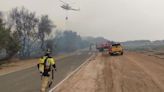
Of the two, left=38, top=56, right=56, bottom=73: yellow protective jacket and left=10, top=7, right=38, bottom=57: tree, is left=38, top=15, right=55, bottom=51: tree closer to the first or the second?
left=10, top=7, right=38, bottom=57: tree

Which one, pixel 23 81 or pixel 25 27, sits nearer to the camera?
pixel 23 81

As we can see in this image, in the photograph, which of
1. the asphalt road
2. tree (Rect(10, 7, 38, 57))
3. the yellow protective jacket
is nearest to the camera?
the yellow protective jacket

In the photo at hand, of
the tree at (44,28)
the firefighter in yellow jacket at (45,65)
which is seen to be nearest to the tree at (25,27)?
the tree at (44,28)

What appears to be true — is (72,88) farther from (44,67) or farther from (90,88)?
(44,67)

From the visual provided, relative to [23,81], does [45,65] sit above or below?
above

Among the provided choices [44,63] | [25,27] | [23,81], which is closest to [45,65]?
[44,63]

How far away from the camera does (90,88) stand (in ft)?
59.3

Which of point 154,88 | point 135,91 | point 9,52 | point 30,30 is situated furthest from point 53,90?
point 30,30

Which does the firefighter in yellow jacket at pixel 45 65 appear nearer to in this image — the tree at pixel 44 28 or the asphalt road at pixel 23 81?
the asphalt road at pixel 23 81

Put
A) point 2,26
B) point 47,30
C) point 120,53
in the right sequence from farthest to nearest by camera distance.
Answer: point 47,30, point 120,53, point 2,26

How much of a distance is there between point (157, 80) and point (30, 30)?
6181 cm

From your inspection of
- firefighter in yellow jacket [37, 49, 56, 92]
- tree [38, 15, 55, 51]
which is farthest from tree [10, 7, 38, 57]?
firefighter in yellow jacket [37, 49, 56, 92]

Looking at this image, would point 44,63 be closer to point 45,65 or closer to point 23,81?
point 45,65

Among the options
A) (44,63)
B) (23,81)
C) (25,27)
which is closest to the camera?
(44,63)
